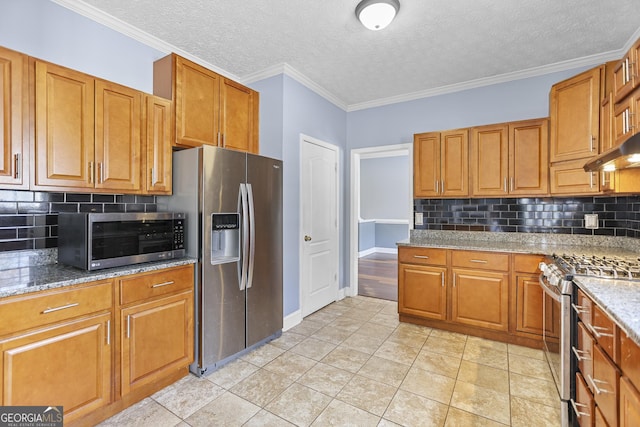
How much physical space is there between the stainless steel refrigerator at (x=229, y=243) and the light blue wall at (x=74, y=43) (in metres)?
0.80

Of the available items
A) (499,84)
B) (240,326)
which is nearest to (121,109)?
(240,326)

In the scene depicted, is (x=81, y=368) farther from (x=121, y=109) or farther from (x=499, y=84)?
(x=499, y=84)

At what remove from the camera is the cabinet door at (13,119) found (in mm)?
1629

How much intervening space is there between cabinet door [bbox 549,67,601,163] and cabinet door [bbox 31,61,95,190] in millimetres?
3720

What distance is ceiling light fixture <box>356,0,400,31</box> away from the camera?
2.07m

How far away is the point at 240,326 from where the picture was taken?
2518 millimetres

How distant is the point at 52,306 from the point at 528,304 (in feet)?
11.3

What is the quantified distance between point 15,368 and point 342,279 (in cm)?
337

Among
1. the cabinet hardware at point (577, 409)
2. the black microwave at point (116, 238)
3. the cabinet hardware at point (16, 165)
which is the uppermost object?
the cabinet hardware at point (16, 165)

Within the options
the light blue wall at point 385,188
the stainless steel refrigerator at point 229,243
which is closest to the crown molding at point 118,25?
the stainless steel refrigerator at point 229,243

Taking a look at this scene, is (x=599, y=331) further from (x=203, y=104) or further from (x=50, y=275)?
(x=203, y=104)

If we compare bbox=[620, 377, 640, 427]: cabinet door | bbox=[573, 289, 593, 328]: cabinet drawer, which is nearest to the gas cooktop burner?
bbox=[573, 289, 593, 328]: cabinet drawer

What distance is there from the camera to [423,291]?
10.4ft

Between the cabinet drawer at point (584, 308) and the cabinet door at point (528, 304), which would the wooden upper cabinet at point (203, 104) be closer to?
the cabinet drawer at point (584, 308)
